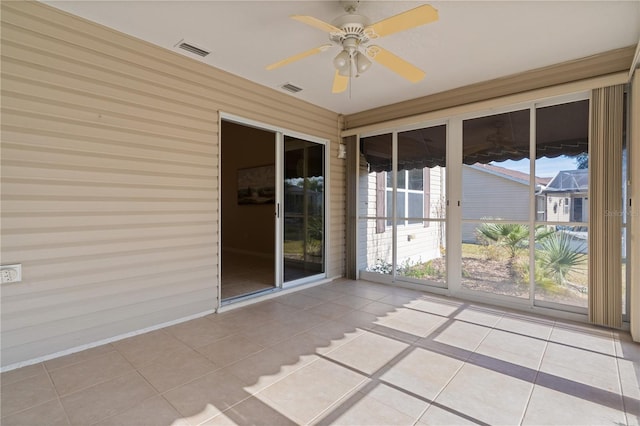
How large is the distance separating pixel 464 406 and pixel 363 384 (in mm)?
625

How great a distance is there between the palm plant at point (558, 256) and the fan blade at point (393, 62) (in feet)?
7.95

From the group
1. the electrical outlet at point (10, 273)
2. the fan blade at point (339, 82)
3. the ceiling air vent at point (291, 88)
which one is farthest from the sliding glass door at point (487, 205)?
the electrical outlet at point (10, 273)

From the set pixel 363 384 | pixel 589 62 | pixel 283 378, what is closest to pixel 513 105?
pixel 589 62

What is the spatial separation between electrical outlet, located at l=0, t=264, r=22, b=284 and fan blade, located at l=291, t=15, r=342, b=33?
2.68 metres

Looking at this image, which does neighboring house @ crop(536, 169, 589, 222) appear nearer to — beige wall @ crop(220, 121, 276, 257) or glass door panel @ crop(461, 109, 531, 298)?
glass door panel @ crop(461, 109, 531, 298)

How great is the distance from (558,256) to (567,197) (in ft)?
2.19

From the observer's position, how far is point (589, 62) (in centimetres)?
318

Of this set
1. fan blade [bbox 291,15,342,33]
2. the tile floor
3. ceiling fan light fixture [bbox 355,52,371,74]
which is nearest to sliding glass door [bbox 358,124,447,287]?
the tile floor

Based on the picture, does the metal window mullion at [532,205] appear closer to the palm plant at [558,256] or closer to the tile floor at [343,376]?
the palm plant at [558,256]

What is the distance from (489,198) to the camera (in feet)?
12.8

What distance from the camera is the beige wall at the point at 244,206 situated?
688 centimetres

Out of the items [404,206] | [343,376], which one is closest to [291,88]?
[404,206]

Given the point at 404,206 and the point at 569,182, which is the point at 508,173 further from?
the point at 404,206

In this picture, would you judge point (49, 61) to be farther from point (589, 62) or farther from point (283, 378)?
point (589, 62)
